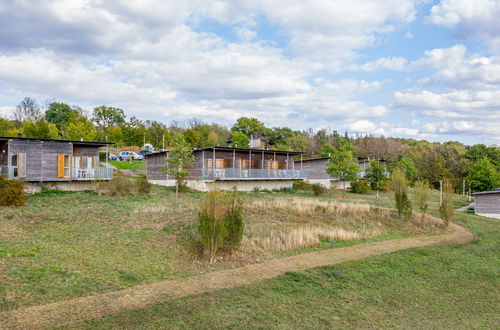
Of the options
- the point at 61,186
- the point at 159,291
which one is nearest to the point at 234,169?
the point at 61,186

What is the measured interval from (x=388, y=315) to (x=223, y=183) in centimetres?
2452

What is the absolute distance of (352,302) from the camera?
30.4 feet

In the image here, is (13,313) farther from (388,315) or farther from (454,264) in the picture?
(454,264)

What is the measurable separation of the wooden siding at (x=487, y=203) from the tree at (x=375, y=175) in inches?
447

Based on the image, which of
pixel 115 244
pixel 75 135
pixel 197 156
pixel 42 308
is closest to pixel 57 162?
pixel 197 156

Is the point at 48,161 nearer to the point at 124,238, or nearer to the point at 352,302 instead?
the point at 124,238

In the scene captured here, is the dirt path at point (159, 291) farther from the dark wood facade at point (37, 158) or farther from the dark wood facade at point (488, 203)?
the dark wood facade at point (488, 203)

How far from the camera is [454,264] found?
13.9 meters

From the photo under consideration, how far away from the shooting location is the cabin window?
80.3ft

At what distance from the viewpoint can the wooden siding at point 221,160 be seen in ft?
106

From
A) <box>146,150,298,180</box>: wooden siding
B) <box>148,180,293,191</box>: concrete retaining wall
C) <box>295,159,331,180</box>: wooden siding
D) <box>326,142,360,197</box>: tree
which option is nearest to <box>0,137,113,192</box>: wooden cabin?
<box>146,150,298,180</box>: wooden siding

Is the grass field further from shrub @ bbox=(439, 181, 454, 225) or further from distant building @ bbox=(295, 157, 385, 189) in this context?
distant building @ bbox=(295, 157, 385, 189)

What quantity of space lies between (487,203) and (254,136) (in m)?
48.4

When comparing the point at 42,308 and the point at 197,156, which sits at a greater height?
the point at 197,156
